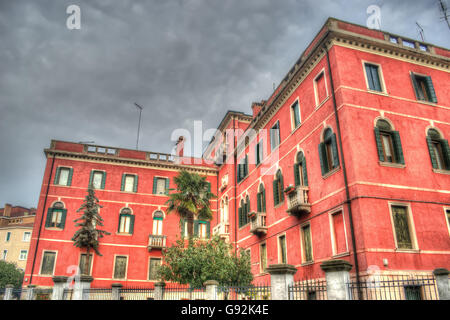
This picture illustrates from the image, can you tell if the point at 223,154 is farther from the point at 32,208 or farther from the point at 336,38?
the point at 32,208

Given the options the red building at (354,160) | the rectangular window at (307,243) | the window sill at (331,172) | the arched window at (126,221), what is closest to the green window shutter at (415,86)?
the red building at (354,160)

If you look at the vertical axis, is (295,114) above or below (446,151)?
above

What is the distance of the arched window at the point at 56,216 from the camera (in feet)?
95.5

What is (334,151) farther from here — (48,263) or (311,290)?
(48,263)

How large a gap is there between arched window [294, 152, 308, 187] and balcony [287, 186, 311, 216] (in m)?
0.68

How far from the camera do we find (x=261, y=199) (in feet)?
77.6

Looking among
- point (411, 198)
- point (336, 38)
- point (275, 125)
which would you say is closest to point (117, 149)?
point (275, 125)

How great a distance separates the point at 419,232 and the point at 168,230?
22070mm

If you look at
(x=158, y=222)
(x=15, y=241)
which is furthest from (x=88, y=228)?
(x=15, y=241)

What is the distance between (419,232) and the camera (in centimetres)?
1423

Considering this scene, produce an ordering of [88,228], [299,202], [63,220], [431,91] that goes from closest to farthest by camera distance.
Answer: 1. [299,202]
2. [431,91]
3. [88,228]
4. [63,220]

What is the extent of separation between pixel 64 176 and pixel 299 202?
22.4m

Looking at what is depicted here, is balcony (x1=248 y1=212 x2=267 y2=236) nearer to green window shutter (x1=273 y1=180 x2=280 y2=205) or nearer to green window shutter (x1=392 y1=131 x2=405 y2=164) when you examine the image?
green window shutter (x1=273 y1=180 x2=280 y2=205)
